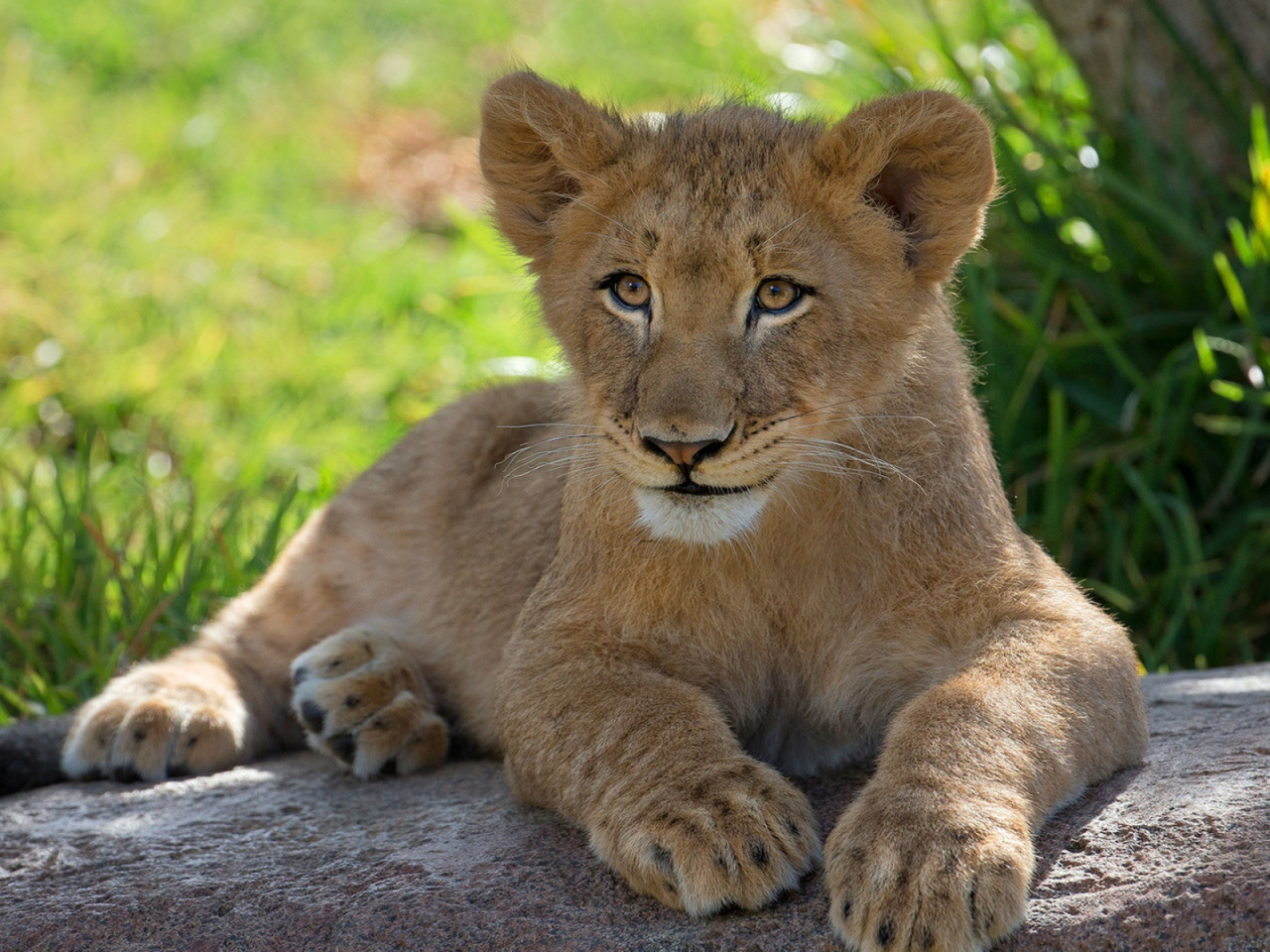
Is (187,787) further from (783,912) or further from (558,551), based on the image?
(783,912)

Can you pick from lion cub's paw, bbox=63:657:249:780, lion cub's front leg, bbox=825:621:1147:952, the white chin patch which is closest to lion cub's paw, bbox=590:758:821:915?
lion cub's front leg, bbox=825:621:1147:952

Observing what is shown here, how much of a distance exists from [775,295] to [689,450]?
49 cm

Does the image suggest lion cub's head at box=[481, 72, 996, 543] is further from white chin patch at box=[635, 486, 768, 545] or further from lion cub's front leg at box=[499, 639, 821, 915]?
lion cub's front leg at box=[499, 639, 821, 915]

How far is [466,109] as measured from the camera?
413 inches

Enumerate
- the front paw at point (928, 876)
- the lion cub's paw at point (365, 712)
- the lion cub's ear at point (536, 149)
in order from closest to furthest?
the front paw at point (928, 876)
the lion cub's ear at point (536, 149)
the lion cub's paw at point (365, 712)

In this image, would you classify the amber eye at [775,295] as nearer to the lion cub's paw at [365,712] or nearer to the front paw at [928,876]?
the front paw at [928,876]

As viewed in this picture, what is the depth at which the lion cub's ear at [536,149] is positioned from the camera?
139 inches

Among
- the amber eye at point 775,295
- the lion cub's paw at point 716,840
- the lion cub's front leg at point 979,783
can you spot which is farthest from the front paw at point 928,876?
the amber eye at point 775,295

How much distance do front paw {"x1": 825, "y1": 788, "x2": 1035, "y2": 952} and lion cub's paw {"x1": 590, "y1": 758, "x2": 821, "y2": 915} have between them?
4.6 inches

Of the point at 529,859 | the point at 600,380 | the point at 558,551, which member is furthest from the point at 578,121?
the point at 529,859

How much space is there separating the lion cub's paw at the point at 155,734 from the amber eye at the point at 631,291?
180cm

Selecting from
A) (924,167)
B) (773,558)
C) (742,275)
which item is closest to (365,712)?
(773,558)

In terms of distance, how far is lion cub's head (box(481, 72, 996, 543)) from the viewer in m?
3.02

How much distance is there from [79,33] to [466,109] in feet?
9.08
